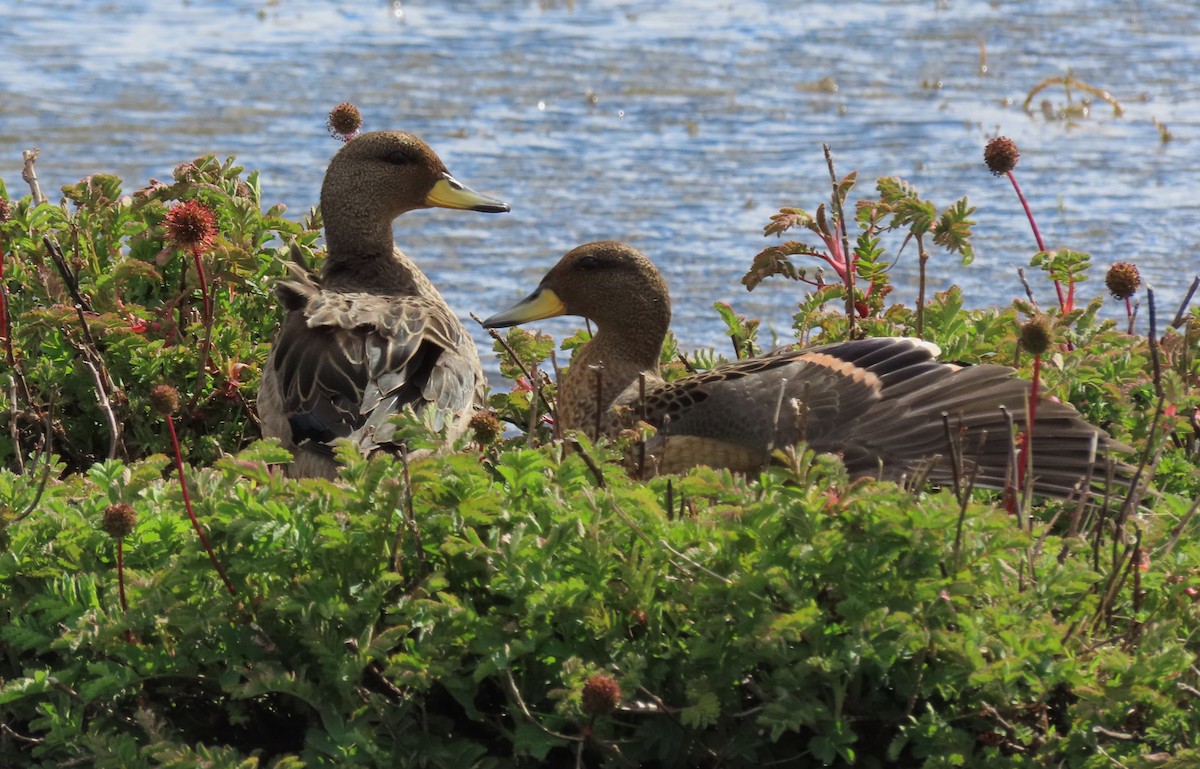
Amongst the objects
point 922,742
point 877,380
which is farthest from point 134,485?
point 877,380

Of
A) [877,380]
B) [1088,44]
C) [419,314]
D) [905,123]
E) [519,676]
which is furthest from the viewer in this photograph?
[1088,44]

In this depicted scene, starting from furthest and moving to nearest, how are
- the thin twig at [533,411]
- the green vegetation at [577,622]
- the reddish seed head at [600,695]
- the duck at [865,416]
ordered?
the duck at [865,416] → the thin twig at [533,411] → the green vegetation at [577,622] → the reddish seed head at [600,695]

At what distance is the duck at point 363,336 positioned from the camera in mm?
→ 4812

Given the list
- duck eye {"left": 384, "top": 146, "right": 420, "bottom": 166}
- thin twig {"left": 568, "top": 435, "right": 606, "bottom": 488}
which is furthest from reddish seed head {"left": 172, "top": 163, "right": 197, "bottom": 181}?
thin twig {"left": 568, "top": 435, "right": 606, "bottom": 488}

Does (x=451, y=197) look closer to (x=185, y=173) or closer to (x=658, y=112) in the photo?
(x=185, y=173)

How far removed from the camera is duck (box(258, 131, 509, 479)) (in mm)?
4812

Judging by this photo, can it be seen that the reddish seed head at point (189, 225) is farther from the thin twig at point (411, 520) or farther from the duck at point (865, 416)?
the thin twig at point (411, 520)

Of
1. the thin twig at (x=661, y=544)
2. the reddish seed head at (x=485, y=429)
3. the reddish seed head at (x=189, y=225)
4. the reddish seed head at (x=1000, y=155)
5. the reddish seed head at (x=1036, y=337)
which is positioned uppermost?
the reddish seed head at (x=1000, y=155)

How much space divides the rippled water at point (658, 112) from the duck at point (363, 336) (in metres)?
1.66

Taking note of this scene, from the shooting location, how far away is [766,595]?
3146 millimetres

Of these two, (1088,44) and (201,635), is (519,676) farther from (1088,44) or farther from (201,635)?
(1088,44)

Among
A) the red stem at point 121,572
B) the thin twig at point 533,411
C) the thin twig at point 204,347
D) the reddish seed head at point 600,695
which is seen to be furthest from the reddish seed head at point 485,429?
the thin twig at point 204,347

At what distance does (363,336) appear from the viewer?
A: 510 cm

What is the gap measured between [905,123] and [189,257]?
23.1 feet
